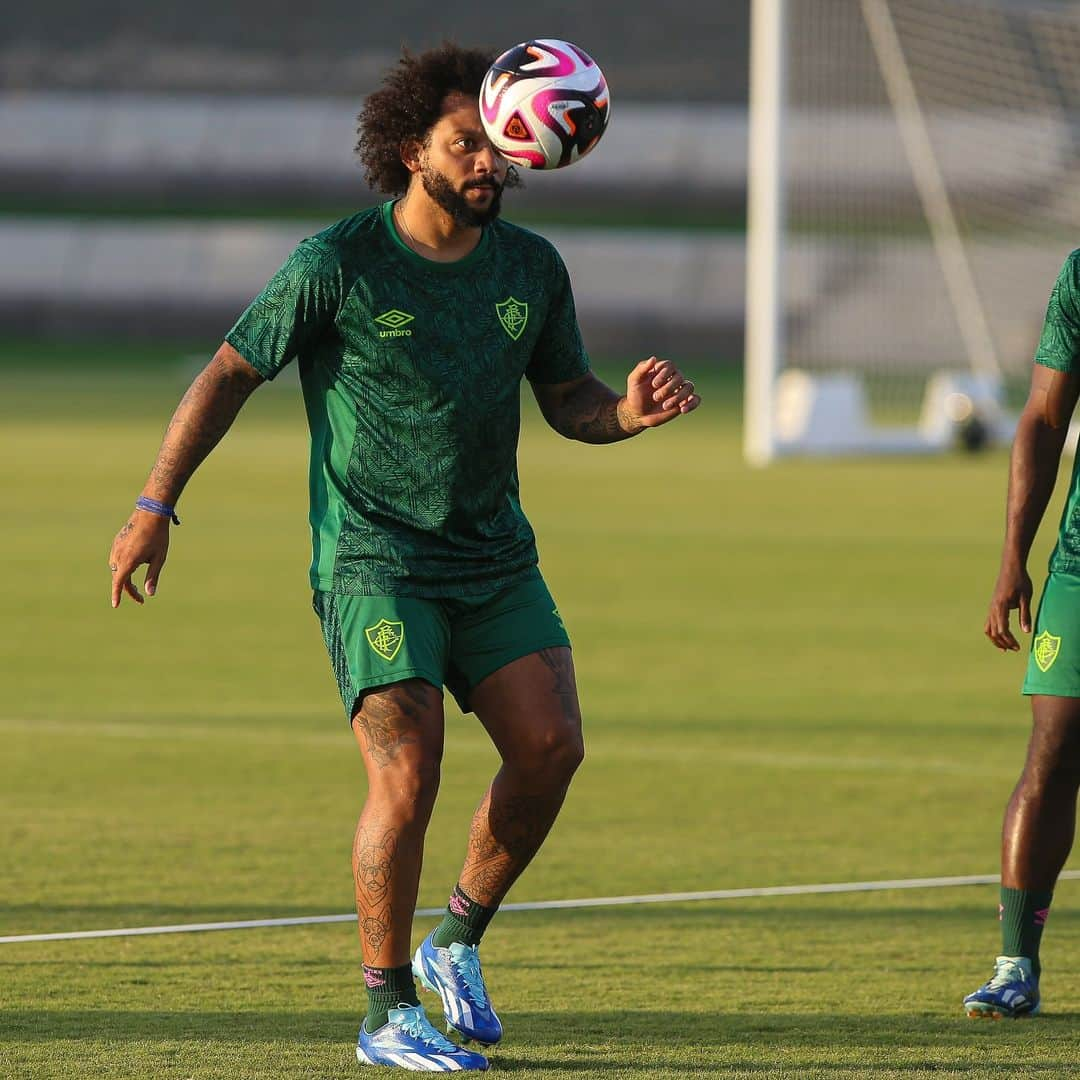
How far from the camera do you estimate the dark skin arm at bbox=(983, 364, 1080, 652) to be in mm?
5723

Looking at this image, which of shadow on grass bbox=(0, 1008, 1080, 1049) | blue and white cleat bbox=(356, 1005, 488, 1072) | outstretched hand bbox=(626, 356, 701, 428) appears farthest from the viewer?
outstretched hand bbox=(626, 356, 701, 428)

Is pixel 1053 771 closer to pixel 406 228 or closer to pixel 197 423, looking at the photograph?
pixel 406 228

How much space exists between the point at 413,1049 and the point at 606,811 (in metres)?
3.50

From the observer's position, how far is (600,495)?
2192cm

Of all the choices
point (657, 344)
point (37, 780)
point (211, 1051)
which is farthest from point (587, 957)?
point (657, 344)

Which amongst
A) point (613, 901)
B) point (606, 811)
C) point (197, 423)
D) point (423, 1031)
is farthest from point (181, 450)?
point (606, 811)

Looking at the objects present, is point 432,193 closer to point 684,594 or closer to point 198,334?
point 684,594

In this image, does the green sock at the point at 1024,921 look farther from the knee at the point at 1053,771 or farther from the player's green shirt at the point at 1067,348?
the player's green shirt at the point at 1067,348

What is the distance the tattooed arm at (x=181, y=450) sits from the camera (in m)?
5.25

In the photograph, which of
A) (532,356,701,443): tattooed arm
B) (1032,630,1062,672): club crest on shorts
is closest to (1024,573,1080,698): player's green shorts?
(1032,630,1062,672): club crest on shorts

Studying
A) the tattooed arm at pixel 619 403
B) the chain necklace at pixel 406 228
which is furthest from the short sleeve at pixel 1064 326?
the chain necklace at pixel 406 228

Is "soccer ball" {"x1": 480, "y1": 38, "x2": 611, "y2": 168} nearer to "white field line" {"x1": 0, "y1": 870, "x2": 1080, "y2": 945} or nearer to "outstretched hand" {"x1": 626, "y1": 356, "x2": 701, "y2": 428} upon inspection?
"outstretched hand" {"x1": 626, "y1": 356, "x2": 701, "y2": 428}

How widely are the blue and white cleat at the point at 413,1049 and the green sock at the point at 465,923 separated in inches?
17.7

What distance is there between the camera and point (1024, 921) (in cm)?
574
